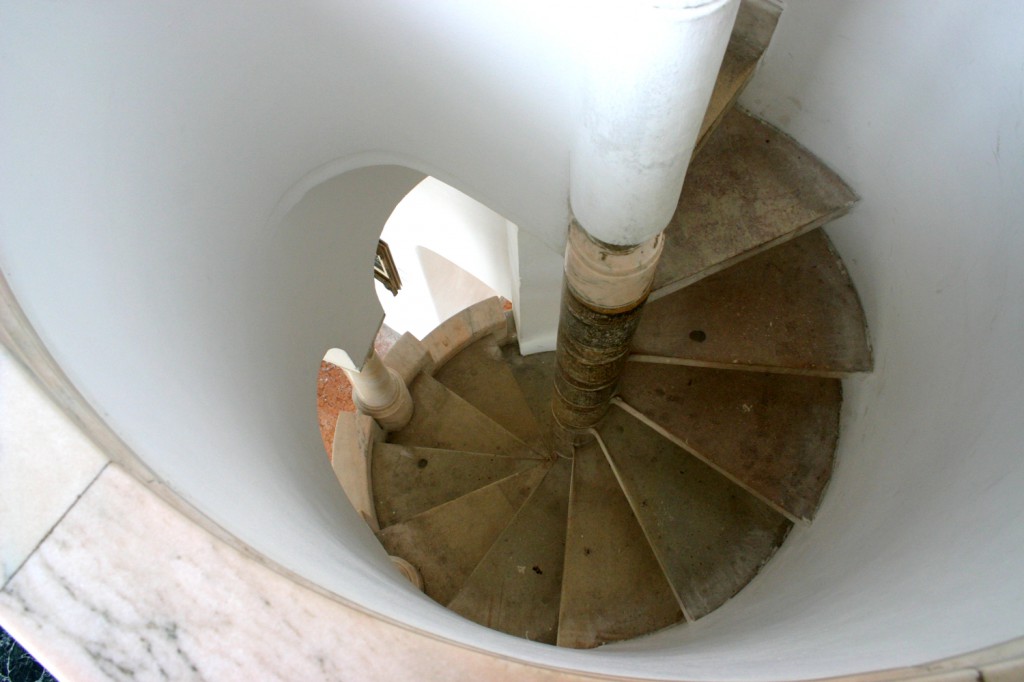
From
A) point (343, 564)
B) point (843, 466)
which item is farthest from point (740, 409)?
point (343, 564)

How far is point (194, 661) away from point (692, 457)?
326 centimetres

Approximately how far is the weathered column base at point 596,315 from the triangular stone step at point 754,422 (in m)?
0.30

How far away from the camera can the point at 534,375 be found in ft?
19.4

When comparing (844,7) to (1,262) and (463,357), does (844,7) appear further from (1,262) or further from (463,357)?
(463,357)

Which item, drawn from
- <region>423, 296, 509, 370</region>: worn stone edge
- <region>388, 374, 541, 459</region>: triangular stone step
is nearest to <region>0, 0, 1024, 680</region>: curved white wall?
<region>388, 374, 541, 459</region>: triangular stone step

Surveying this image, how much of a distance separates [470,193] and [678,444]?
67.1 inches

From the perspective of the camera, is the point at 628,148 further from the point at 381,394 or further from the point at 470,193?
the point at 381,394

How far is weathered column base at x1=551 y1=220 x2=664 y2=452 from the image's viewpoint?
2389mm

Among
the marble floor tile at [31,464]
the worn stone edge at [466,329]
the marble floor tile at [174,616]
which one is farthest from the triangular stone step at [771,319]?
the worn stone edge at [466,329]

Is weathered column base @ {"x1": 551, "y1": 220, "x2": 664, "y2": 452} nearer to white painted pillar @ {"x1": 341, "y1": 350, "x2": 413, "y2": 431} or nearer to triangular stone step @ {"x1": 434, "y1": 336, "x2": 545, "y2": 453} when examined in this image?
white painted pillar @ {"x1": 341, "y1": 350, "x2": 413, "y2": 431}

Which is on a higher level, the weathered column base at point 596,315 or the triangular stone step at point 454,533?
the weathered column base at point 596,315

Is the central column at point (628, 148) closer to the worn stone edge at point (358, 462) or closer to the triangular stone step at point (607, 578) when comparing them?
the triangular stone step at point (607, 578)

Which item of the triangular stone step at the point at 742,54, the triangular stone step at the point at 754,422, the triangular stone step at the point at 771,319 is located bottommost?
the triangular stone step at the point at 754,422

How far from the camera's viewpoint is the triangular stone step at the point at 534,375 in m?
5.75
